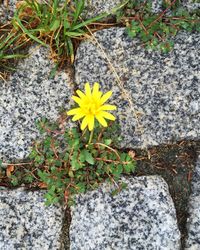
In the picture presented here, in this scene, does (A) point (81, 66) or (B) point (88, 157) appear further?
(A) point (81, 66)

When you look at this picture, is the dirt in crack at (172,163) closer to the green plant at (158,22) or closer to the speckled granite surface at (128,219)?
the speckled granite surface at (128,219)

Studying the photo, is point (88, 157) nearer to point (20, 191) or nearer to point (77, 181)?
point (77, 181)

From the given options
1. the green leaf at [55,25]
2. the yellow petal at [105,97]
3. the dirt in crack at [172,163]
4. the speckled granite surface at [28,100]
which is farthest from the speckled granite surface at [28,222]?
the green leaf at [55,25]

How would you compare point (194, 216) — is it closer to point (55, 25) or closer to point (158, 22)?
point (158, 22)

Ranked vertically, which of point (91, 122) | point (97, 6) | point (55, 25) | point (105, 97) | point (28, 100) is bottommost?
point (91, 122)

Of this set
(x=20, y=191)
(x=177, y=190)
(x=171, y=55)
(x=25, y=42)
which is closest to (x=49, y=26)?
(x=25, y=42)

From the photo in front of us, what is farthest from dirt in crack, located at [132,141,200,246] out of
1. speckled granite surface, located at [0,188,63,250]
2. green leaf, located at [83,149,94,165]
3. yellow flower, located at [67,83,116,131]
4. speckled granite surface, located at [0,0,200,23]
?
speckled granite surface, located at [0,0,200,23]

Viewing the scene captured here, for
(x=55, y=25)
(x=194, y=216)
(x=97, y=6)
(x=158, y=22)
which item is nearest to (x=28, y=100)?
(x=55, y=25)
